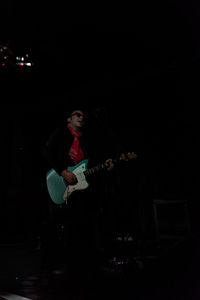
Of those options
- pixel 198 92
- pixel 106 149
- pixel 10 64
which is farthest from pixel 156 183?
pixel 10 64

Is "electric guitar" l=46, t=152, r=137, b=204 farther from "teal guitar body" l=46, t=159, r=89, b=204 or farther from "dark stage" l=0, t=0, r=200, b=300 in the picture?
"dark stage" l=0, t=0, r=200, b=300

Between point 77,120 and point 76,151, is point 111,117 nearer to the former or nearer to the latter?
point 77,120

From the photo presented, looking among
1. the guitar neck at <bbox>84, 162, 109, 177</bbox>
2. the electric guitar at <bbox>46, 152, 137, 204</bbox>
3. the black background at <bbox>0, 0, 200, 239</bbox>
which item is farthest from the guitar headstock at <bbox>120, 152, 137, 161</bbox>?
the black background at <bbox>0, 0, 200, 239</bbox>

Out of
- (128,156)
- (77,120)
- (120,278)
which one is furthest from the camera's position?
(77,120)

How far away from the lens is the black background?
257 cm

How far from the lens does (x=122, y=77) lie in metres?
3.33

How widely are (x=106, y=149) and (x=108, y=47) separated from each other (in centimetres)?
129

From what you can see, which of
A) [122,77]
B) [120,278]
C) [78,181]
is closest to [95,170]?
[78,181]

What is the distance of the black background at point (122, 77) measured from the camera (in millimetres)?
2568

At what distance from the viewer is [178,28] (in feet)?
8.56

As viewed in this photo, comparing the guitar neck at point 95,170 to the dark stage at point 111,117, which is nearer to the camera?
the dark stage at point 111,117

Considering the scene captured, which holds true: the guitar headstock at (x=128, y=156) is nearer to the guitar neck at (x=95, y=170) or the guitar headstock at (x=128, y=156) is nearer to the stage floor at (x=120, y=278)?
the guitar neck at (x=95, y=170)

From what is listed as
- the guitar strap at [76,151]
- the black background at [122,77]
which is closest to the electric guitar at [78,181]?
the guitar strap at [76,151]

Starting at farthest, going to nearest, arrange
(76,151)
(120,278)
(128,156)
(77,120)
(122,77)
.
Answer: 1. (122,77)
2. (77,120)
3. (76,151)
4. (128,156)
5. (120,278)
